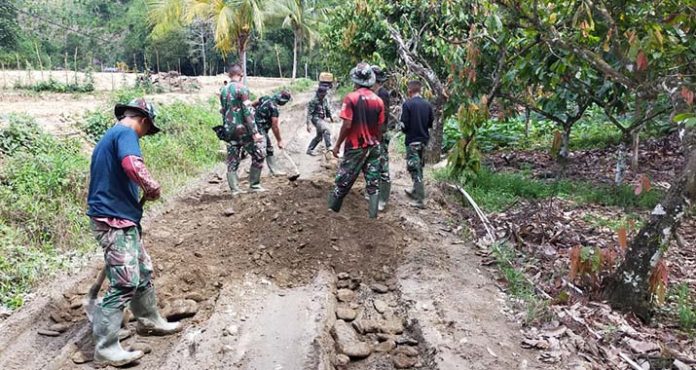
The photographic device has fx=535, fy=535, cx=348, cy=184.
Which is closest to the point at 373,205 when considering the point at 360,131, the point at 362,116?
the point at 360,131

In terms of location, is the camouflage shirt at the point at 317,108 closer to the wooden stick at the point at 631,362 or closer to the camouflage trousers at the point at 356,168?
the camouflage trousers at the point at 356,168

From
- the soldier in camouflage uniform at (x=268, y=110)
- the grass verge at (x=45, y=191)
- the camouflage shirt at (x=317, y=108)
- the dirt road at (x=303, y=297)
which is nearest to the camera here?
the dirt road at (x=303, y=297)

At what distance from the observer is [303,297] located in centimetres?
500

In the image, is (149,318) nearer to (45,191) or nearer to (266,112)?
(45,191)

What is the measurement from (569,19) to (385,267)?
344 centimetres

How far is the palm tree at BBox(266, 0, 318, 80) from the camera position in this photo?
23.1 m

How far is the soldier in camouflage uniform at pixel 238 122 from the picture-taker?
7550mm

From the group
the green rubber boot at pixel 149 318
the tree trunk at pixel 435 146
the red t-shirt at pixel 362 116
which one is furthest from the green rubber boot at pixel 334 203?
the tree trunk at pixel 435 146

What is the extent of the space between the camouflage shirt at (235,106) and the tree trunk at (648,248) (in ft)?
16.7

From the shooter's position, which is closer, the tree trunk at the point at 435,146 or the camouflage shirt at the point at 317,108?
the tree trunk at the point at 435,146

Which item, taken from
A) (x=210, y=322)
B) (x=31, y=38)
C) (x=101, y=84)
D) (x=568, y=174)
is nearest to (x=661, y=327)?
(x=210, y=322)

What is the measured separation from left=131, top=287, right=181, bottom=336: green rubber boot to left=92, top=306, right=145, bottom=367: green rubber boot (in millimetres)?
349

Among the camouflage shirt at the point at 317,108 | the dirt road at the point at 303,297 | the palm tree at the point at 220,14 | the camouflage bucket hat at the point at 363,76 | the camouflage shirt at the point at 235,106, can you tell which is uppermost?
the palm tree at the point at 220,14

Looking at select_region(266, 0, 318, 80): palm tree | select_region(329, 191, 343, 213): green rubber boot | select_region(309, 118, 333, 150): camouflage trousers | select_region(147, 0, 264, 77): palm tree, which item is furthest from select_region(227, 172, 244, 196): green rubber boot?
select_region(266, 0, 318, 80): palm tree
